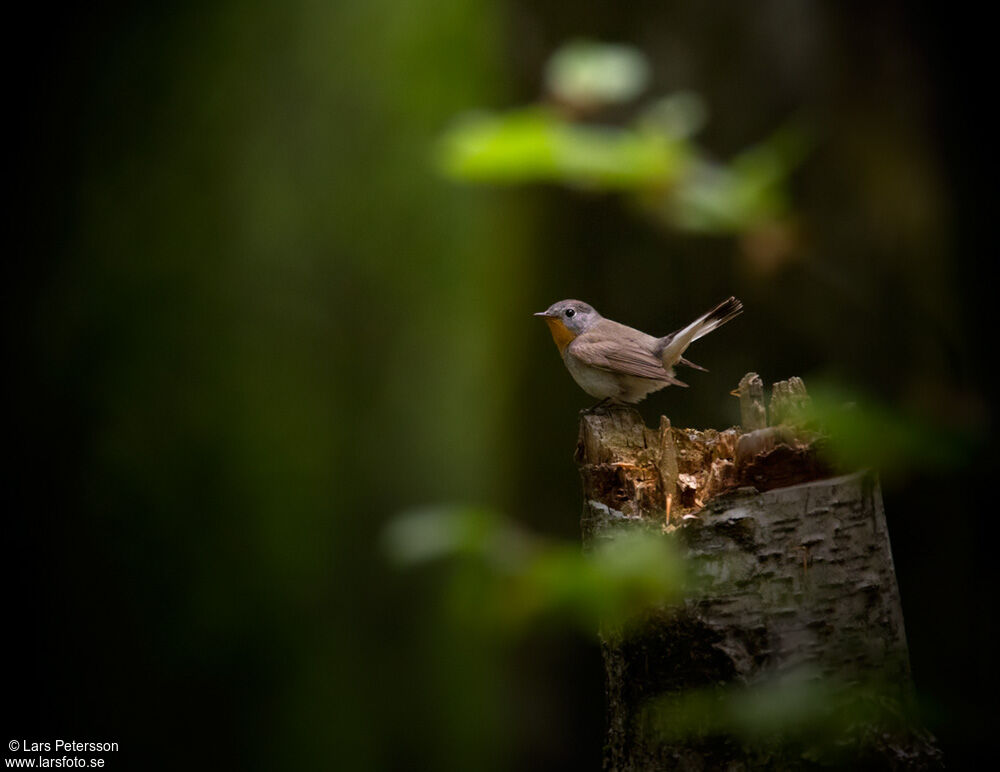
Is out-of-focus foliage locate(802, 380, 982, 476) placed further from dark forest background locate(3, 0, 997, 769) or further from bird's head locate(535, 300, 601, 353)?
dark forest background locate(3, 0, 997, 769)

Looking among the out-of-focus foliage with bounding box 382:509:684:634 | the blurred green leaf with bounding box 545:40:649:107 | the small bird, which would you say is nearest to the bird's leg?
the small bird

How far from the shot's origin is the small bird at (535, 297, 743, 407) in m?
3.20

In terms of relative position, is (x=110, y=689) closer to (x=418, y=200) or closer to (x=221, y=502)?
(x=221, y=502)

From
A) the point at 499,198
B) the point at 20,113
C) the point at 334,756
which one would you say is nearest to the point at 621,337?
the point at 499,198

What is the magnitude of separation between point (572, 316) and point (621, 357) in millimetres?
528

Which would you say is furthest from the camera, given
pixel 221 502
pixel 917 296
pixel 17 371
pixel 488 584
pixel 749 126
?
pixel 221 502

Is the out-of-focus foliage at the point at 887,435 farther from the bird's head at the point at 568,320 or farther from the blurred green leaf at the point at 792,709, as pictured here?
the bird's head at the point at 568,320

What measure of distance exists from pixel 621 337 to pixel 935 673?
5.28 feet

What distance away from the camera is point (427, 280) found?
587 centimetres

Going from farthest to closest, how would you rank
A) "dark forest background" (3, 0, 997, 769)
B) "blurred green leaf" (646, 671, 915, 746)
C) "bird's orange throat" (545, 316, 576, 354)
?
"dark forest background" (3, 0, 997, 769)
"bird's orange throat" (545, 316, 576, 354)
"blurred green leaf" (646, 671, 915, 746)

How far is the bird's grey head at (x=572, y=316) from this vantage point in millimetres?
3697

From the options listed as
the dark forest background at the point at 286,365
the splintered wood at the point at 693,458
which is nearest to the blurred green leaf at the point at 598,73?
the splintered wood at the point at 693,458

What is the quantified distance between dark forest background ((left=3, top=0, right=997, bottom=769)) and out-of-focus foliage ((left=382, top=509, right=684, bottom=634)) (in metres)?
2.20

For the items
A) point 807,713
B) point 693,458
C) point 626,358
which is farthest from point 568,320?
point 807,713
